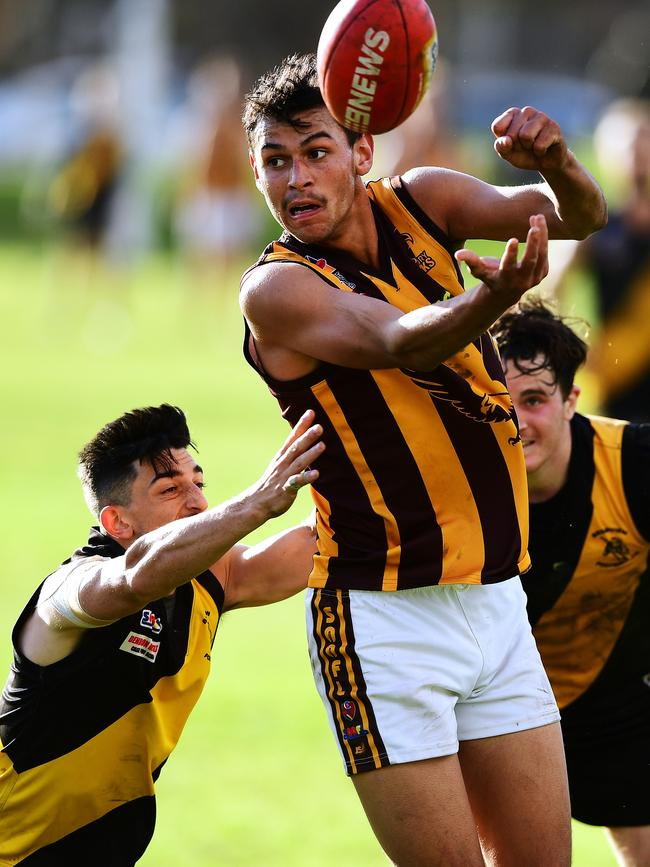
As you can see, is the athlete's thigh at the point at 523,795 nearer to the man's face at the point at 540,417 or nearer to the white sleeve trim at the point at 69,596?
the man's face at the point at 540,417

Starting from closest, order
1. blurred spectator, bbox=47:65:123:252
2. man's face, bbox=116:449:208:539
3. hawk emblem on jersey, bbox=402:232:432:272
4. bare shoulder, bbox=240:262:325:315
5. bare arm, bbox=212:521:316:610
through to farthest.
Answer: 1. bare shoulder, bbox=240:262:325:315
2. hawk emblem on jersey, bbox=402:232:432:272
3. man's face, bbox=116:449:208:539
4. bare arm, bbox=212:521:316:610
5. blurred spectator, bbox=47:65:123:252

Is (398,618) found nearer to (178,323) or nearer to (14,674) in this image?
(14,674)

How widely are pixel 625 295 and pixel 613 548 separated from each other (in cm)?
531

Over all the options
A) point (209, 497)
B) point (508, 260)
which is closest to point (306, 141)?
point (508, 260)

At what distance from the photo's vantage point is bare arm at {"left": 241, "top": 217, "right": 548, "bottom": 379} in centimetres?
363

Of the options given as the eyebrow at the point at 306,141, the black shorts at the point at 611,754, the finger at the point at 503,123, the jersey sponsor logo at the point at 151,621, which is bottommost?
the black shorts at the point at 611,754

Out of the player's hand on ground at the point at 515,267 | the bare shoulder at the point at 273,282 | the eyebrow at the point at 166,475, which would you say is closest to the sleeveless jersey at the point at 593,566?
the eyebrow at the point at 166,475

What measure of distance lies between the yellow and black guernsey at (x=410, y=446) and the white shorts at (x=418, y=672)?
0.07m

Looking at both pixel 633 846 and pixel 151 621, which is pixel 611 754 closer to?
pixel 633 846

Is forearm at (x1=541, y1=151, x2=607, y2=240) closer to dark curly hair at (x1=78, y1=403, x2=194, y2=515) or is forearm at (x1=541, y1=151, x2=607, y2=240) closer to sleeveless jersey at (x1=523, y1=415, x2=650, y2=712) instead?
sleeveless jersey at (x1=523, y1=415, x2=650, y2=712)

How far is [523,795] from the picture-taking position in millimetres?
4203

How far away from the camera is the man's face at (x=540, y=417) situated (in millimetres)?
4957

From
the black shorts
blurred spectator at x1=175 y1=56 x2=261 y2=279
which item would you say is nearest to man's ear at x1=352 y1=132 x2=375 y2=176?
the black shorts

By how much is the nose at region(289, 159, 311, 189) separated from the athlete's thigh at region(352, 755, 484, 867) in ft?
5.16
